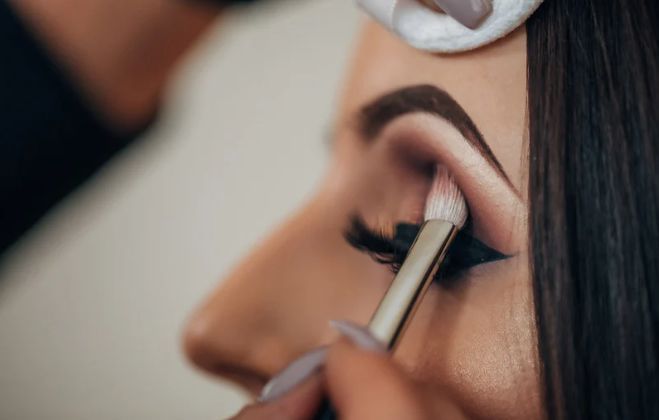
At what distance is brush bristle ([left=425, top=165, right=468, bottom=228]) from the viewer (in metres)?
0.31

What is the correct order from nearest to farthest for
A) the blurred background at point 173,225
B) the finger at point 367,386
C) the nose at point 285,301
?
1. the finger at point 367,386
2. the nose at point 285,301
3. the blurred background at point 173,225

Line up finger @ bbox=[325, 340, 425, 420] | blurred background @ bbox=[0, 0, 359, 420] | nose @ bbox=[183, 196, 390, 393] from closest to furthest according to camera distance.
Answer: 1. finger @ bbox=[325, 340, 425, 420]
2. nose @ bbox=[183, 196, 390, 393]
3. blurred background @ bbox=[0, 0, 359, 420]

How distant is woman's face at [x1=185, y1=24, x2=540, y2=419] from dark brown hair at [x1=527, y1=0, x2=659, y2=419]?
0.01 meters

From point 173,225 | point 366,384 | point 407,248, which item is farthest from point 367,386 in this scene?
point 173,225

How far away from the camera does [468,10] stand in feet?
0.98

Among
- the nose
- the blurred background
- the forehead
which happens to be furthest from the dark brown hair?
the blurred background

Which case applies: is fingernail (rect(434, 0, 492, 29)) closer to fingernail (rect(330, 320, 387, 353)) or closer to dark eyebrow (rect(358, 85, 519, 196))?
dark eyebrow (rect(358, 85, 519, 196))

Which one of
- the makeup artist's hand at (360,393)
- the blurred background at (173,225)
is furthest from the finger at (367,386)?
the blurred background at (173,225)

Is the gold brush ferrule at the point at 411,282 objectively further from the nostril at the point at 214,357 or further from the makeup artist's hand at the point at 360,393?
the nostril at the point at 214,357

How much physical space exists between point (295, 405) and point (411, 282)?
0.26 ft

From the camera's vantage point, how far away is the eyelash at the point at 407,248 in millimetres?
313

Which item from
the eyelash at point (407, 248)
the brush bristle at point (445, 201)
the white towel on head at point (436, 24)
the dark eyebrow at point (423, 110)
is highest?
the white towel on head at point (436, 24)

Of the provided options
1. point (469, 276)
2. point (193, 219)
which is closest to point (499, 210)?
point (469, 276)

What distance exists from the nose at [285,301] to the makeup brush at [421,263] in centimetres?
8
